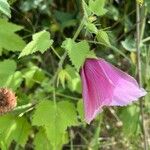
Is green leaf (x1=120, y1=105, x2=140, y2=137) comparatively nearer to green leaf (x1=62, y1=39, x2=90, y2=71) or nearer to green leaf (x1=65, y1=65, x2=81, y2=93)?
green leaf (x1=65, y1=65, x2=81, y2=93)

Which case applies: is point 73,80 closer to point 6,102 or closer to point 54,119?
point 54,119

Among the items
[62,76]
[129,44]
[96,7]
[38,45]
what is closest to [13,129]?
[62,76]

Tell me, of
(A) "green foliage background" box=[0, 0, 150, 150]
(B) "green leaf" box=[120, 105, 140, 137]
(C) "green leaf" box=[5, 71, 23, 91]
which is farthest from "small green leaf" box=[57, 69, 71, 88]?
(B) "green leaf" box=[120, 105, 140, 137]

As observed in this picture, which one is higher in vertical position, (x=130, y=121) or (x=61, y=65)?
(x=61, y=65)

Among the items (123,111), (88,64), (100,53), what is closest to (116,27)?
(100,53)

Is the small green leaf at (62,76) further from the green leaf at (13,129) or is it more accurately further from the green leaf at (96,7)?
the green leaf at (96,7)

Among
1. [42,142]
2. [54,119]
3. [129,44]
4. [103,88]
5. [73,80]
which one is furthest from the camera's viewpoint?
[129,44]

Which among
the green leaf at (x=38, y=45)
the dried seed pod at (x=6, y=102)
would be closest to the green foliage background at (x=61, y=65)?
the green leaf at (x=38, y=45)

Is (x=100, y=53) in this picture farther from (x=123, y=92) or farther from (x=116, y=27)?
(x=123, y=92)
